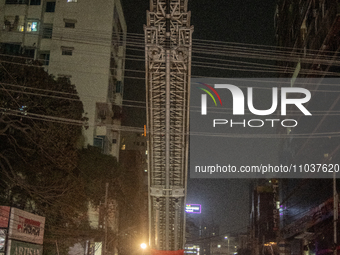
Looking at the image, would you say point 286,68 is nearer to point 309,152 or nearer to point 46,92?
point 309,152

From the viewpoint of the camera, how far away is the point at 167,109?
18.8 m

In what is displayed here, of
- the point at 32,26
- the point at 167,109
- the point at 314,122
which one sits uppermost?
the point at 32,26

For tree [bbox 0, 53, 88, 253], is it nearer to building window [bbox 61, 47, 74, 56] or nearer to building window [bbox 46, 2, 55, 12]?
building window [bbox 61, 47, 74, 56]

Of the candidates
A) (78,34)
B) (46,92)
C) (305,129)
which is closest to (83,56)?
(78,34)

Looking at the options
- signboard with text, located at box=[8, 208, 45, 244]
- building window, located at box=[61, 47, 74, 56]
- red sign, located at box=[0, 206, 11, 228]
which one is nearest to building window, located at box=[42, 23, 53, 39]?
building window, located at box=[61, 47, 74, 56]

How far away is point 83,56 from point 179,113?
27861mm

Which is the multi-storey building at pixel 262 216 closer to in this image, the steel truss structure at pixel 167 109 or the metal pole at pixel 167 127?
the metal pole at pixel 167 127

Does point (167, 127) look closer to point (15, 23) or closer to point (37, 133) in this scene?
→ point (37, 133)

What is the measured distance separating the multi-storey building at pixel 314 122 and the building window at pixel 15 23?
103 feet

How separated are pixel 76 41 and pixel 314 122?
26.6 m

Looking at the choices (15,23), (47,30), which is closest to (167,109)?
(47,30)

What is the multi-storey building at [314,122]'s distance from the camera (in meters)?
29.9

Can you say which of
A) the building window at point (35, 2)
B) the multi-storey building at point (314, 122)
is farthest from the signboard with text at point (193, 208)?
the building window at point (35, 2)

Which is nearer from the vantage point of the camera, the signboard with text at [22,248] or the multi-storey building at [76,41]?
the signboard with text at [22,248]
